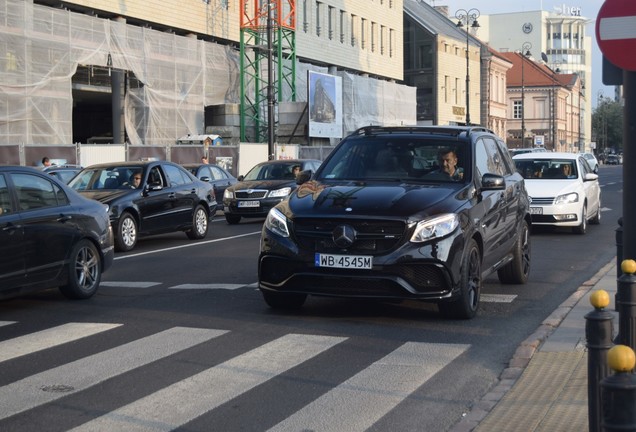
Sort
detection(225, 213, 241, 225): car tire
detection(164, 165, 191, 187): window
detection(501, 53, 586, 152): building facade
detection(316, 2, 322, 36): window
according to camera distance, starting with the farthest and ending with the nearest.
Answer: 1. detection(501, 53, 586, 152): building facade
2. detection(316, 2, 322, 36): window
3. detection(225, 213, 241, 225): car tire
4. detection(164, 165, 191, 187): window

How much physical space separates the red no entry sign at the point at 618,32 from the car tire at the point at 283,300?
4.28 metres

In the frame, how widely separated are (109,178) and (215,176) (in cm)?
951

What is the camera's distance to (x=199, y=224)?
65.5 feet

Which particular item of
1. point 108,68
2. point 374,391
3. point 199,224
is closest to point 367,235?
point 374,391

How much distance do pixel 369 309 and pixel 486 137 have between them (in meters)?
2.64

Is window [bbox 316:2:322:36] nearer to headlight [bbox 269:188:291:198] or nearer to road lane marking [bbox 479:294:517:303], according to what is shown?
headlight [bbox 269:188:291:198]

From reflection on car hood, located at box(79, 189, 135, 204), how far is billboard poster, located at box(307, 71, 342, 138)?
114 ft

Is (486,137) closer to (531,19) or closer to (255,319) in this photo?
(255,319)

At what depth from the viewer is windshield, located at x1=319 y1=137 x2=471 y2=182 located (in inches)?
397

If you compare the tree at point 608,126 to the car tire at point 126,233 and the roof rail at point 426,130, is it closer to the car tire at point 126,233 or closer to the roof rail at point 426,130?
the car tire at point 126,233

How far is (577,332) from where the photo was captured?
8.36m

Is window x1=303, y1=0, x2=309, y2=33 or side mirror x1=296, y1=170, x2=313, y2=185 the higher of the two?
window x1=303, y1=0, x2=309, y2=33

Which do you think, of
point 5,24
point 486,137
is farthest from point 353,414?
point 5,24

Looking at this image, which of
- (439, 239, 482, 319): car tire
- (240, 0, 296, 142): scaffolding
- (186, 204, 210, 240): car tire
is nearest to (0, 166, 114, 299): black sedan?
(439, 239, 482, 319): car tire
